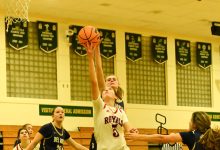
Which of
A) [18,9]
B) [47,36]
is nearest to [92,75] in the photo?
[18,9]

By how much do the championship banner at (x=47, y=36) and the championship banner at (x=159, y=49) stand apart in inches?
125

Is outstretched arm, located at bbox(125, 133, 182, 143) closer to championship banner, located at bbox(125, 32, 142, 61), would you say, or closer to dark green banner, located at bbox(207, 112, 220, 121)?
championship banner, located at bbox(125, 32, 142, 61)

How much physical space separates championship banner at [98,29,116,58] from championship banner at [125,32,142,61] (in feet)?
1.53

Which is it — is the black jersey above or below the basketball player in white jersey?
below

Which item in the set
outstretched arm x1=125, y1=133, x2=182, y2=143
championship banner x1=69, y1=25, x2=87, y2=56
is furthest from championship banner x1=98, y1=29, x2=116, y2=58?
outstretched arm x1=125, y1=133, x2=182, y2=143

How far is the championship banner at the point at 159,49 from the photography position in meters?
15.5

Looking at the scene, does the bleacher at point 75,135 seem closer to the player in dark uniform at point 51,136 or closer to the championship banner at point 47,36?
the championship banner at point 47,36

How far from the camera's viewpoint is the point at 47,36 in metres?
13.6

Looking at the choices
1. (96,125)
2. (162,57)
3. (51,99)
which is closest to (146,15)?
(162,57)

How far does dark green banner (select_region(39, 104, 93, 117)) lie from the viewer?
43.3 ft

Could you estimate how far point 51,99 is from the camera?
13.4 metres

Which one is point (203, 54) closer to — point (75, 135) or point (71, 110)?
point (71, 110)

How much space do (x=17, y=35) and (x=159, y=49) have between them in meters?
4.45

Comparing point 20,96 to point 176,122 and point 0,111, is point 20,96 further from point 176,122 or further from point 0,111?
point 176,122
